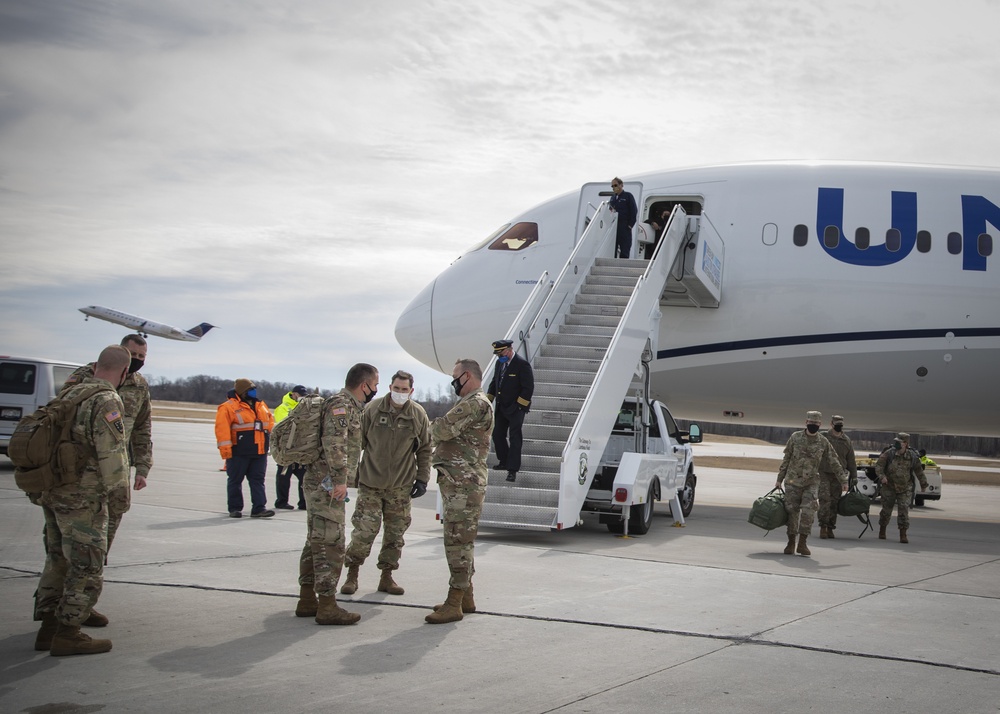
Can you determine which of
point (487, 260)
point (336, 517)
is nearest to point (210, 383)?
point (487, 260)

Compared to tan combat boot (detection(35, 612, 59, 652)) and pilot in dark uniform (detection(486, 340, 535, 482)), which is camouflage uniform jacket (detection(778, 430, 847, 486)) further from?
tan combat boot (detection(35, 612, 59, 652))

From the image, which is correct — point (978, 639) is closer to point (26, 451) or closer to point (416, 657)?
point (416, 657)

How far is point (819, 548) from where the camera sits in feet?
34.2

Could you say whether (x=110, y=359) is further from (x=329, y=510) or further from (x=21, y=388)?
(x=21, y=388)

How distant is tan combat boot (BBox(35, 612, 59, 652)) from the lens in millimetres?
4777

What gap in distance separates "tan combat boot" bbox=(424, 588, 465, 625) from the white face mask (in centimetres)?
126

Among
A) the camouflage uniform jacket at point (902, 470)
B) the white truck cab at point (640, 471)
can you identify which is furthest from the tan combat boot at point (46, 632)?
the camouflage uniform jacket at point (902, 470)

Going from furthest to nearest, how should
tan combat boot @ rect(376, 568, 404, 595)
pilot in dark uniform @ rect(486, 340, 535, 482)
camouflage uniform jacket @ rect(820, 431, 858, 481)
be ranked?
1. camouflage uniform jacket @ rect(820, 431, 858, 481)
2. pilot in dark uniform @ rect(486, 340, 535, 482)
3. tan combat boot @ rect(376, 568, 404, 595)

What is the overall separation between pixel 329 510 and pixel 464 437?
1.02 metres

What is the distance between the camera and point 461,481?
19.5ft

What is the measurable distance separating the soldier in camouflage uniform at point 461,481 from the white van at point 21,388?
1197cm

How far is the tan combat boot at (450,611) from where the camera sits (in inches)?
222

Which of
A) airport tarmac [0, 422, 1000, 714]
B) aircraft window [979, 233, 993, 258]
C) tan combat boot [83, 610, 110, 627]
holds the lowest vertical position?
airport tarmac [0, 422, 1000, 714]

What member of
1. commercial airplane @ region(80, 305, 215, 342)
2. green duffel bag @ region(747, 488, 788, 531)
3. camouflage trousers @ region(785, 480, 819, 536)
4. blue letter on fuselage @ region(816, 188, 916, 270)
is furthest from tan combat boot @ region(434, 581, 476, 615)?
commercial airplane @ region(80, 305, 215, 342)
